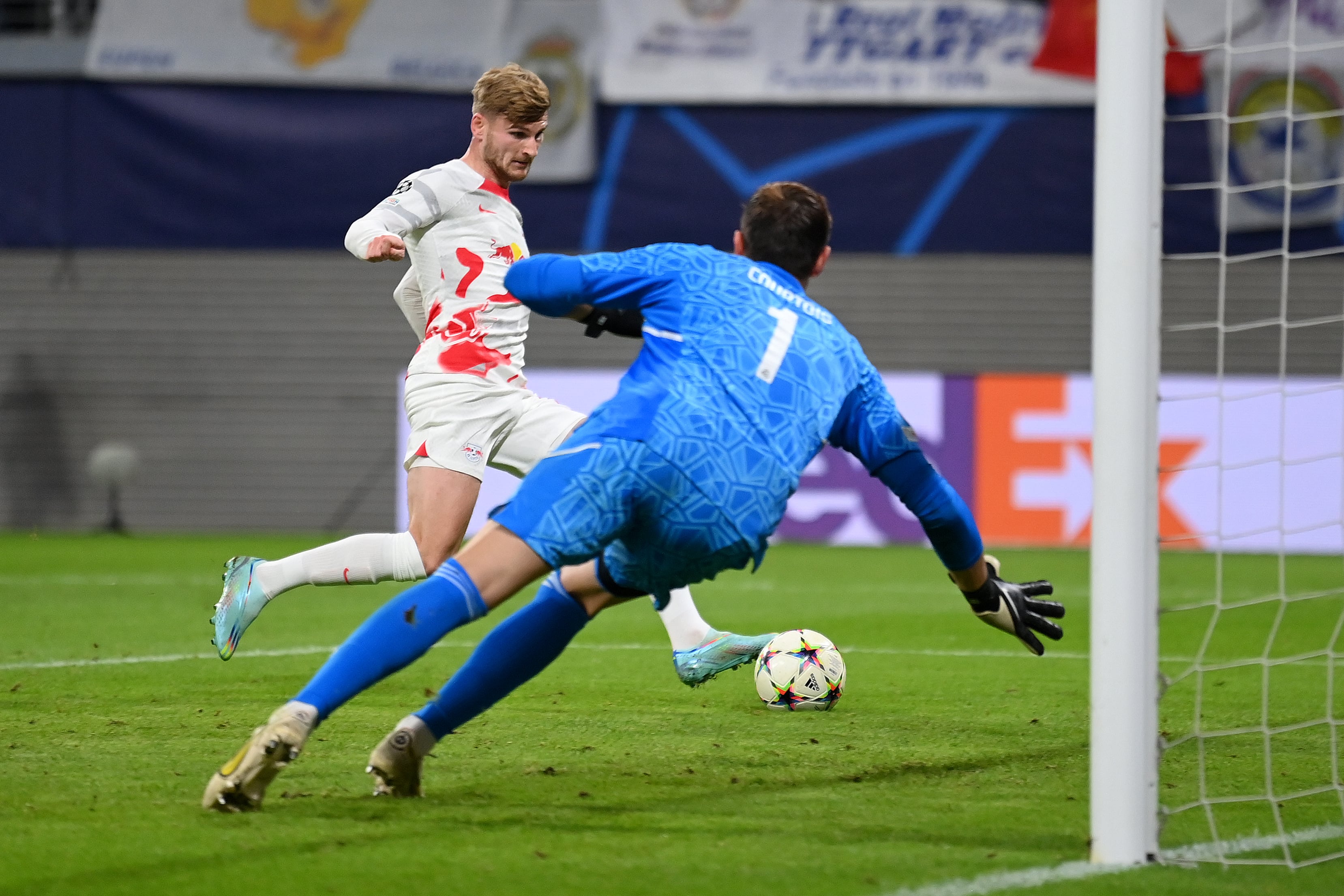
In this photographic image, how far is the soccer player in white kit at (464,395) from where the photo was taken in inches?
207

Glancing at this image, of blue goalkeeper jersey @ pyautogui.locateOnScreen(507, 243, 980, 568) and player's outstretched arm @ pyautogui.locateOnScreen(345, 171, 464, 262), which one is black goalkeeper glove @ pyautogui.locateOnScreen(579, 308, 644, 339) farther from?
player's outstretched arm @ pyautogui.locateOnScreen(345, 171, 464, 262)

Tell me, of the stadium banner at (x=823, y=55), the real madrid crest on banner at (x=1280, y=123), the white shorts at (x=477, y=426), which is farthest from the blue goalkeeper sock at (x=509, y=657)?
the stadium banner at (x=823, y=55)

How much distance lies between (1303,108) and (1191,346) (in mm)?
2509

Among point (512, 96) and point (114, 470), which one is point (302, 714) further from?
point (114, 470)

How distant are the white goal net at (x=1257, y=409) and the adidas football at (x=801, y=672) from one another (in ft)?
3.62

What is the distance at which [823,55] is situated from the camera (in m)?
15.9

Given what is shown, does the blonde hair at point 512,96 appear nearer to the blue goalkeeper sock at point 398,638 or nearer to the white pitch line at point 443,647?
the blue goalkeeper sock at point 398,638

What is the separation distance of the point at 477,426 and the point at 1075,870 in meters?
2.73

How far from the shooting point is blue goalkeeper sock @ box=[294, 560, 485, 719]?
353 cm

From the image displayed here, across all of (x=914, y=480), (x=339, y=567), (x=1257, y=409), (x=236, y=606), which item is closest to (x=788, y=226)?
(x=914, y=480)

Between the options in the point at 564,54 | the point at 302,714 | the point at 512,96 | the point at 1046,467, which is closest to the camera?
the point at 302,714

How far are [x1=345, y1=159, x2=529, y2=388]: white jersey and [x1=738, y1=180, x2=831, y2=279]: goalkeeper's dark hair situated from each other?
1716mm

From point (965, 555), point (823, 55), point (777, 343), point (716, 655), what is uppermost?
point (823, 55)

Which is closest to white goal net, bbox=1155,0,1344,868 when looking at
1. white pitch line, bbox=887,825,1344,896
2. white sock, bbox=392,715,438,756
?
white pitch line, bbox=887,825,1344,896
